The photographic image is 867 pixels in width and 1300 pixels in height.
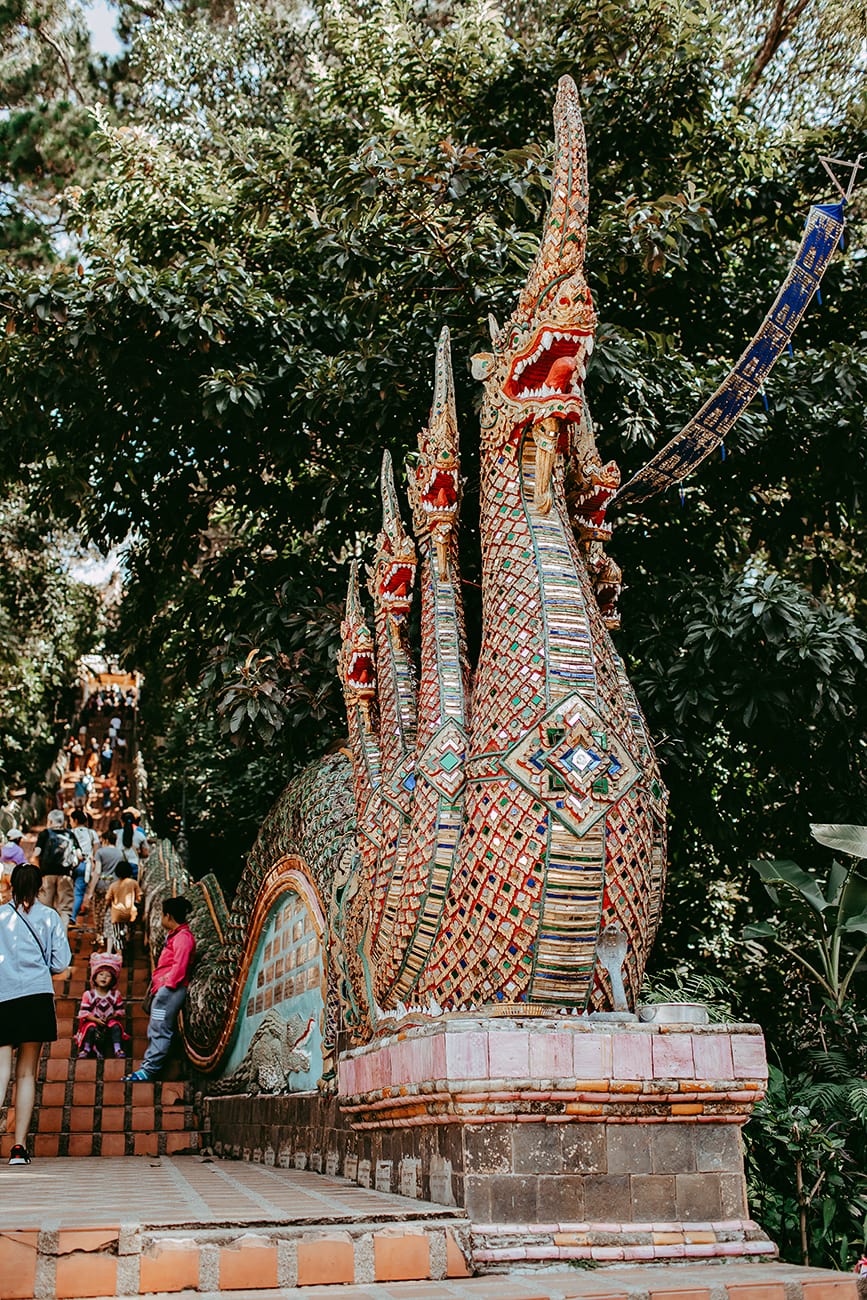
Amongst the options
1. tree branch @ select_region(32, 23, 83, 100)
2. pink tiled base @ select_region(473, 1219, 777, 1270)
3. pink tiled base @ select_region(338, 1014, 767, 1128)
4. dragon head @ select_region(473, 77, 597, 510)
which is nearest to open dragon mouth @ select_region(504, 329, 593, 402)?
dragon head @ select_region(473, 77, 597, 510)

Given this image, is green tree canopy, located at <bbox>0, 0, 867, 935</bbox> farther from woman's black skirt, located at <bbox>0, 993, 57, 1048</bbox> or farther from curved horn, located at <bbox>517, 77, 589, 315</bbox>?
curved horn, located at <bbox>517, 77, 589, 315</bbox>

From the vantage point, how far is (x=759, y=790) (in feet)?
28.9

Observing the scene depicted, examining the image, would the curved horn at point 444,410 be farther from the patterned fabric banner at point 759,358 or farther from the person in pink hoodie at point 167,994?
the person in pink hoodie at point 167,994

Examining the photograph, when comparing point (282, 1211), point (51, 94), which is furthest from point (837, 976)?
point (51, 94)

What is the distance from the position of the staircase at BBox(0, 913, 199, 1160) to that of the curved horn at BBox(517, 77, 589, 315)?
6078mm

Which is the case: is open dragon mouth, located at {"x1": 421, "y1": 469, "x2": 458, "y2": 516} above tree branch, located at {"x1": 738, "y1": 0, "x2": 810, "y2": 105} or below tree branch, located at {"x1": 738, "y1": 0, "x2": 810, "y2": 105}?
below

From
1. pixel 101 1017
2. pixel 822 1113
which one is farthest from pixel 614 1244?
pixel 101 1017

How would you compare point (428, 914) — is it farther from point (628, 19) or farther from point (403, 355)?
point (628, 19)

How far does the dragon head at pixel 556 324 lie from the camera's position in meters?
4.39

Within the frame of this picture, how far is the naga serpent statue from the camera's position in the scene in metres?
3.93

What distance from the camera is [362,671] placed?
225 inches

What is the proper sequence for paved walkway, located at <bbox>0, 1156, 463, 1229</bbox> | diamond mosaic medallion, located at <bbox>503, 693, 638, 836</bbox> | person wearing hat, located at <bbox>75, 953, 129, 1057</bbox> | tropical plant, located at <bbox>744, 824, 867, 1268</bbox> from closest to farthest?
1. paved walkway, located at <bbox>0, 1156, 463, 1229</bbox>
2. diamond mosaic medallion, located at <bbox>503, 693, 638, 836</bbox>
3. tropical plant, located at <bbox>744, 824, 867, 1268</bbox>
4. person wearing hat, located at <bbox>75, 953, 129, 1057</bbox>

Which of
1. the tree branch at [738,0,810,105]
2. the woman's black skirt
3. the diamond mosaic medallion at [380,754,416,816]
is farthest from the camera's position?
the tree branch at [738,0,810,105]

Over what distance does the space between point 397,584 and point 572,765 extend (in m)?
1.84
